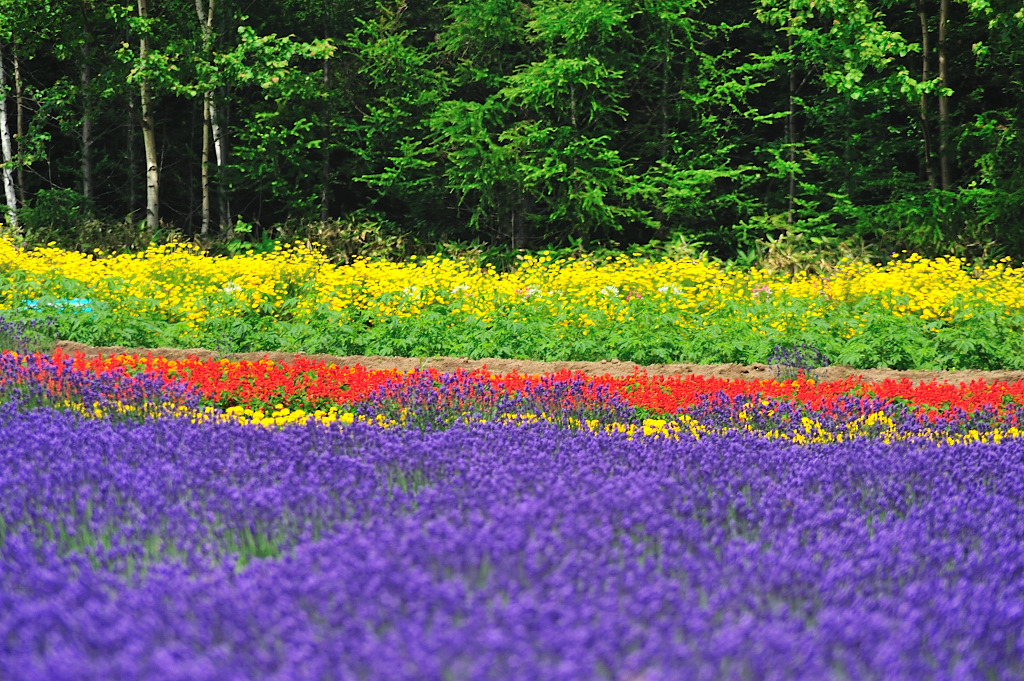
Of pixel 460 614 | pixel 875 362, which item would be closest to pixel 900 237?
pixel 875 362

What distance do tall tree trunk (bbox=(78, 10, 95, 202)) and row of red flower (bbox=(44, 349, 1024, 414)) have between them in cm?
1515

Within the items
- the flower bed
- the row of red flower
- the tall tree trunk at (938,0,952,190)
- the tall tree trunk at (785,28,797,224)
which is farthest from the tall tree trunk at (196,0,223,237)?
the tall tree trunk at (938,0,952,190)

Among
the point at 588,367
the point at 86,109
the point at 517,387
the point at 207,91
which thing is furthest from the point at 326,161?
the point at 517,387

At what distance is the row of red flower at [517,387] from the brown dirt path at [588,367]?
93 cm

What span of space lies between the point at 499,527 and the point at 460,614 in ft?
1.73

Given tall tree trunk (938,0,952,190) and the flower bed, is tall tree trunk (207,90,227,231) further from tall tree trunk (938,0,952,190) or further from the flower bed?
tall tree trunk (938,0,952,190)

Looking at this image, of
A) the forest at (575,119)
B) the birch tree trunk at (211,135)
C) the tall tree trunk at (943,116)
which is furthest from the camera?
the birch tree trunk at (211,135)

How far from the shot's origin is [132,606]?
2264 mm

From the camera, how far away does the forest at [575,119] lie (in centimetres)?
1866

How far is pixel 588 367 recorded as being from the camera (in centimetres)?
923

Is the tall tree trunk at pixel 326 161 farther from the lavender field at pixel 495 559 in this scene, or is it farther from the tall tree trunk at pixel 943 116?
the lavender field at pixel 495 559

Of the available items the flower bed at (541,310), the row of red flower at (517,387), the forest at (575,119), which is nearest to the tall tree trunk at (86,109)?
the forest at (575,119)

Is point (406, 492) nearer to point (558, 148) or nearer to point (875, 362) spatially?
point (875, 362)

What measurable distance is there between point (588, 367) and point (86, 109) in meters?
17.2
